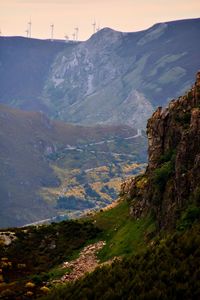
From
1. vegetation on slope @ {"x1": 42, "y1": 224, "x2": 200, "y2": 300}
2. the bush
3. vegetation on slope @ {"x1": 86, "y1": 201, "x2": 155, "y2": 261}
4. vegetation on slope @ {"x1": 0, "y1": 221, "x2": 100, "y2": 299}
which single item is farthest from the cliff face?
vegetation on slope @ {"x1": 42, "y1": 224, "x2": 200, "y2": 300}

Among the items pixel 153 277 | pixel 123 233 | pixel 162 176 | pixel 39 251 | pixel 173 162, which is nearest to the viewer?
pixel 153 277

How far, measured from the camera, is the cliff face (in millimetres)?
63344

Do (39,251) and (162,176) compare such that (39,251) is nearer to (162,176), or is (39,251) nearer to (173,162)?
(162,176)

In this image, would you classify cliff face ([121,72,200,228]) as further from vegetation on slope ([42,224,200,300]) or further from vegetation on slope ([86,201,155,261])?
vegetation on slope ([42,224,200,300])

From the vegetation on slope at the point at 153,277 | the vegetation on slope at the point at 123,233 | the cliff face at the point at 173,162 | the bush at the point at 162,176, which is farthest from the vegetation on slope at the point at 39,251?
the vegetation on slope at the point at 153,277

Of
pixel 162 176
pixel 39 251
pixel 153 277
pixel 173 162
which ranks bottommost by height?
pixel 39 251

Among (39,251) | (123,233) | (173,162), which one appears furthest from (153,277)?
(39,251)

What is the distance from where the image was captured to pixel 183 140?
224 ft

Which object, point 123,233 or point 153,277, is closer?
point 153,277

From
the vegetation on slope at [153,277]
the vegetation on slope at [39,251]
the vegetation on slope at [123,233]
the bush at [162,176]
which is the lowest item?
the vegetation on slope at [39,251]

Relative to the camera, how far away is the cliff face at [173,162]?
208 ft

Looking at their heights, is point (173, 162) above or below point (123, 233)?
above

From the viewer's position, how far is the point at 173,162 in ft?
242

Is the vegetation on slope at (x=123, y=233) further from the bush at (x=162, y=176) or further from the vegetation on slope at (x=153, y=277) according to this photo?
the vegetation on slope at (x=153, y=277)
